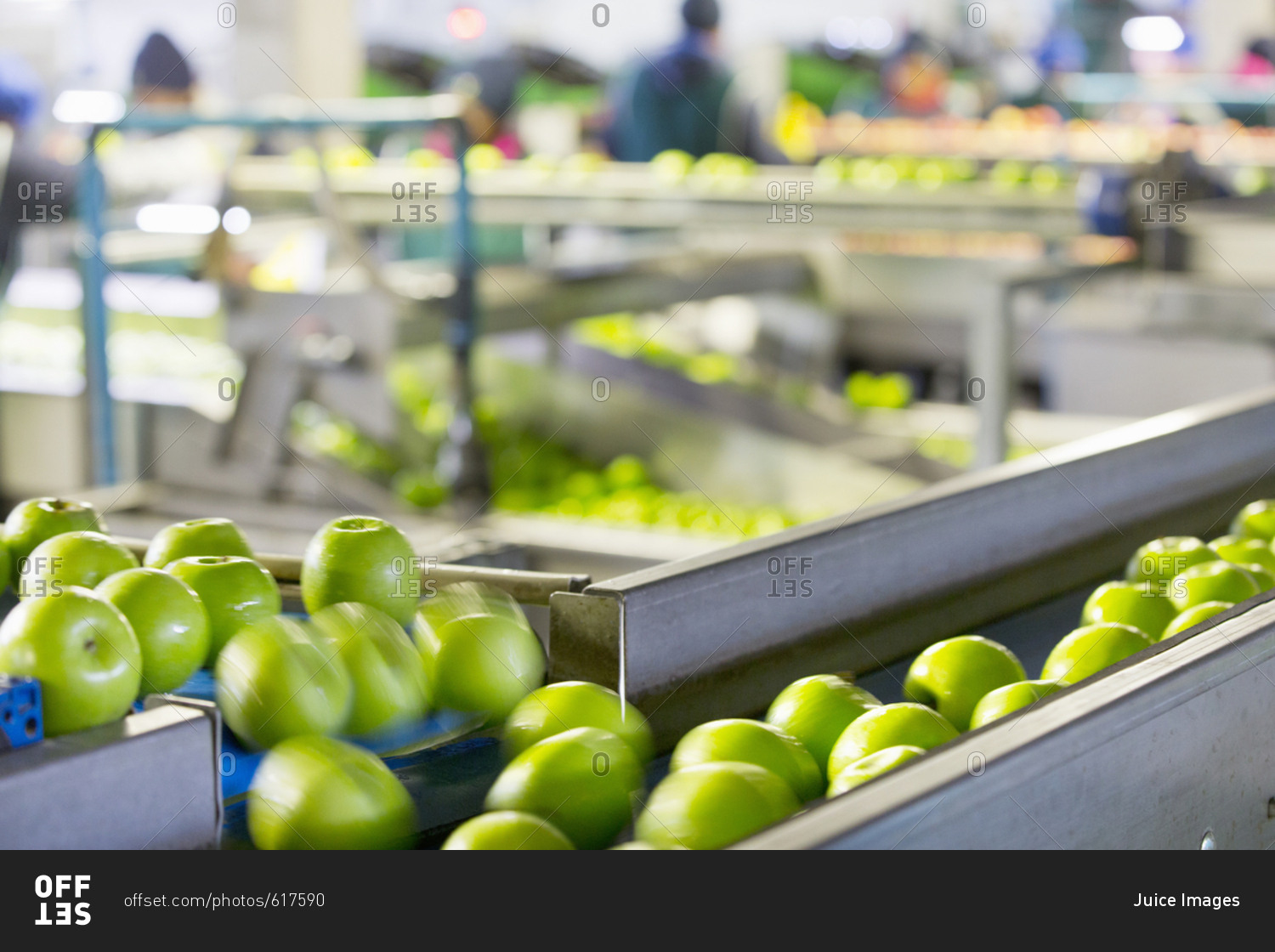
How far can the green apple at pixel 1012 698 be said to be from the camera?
1.20 metres

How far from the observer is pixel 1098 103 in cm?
935

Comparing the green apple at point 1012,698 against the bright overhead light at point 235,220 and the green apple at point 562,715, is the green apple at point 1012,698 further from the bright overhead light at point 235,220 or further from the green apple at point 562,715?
the bright overhead light at point 235,220

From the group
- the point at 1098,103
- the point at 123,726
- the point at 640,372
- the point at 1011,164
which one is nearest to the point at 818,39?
the point at 1098,103

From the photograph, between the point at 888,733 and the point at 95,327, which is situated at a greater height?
the point at 95,327

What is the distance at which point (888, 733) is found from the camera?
114 centimetres

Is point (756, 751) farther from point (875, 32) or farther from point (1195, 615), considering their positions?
point (875, 32)

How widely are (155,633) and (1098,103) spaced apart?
30.3 ft

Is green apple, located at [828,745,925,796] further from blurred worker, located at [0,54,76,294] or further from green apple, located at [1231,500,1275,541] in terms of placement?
blurred worker, located at [0,54,76,294]

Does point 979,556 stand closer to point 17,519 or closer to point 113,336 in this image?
point 17,519

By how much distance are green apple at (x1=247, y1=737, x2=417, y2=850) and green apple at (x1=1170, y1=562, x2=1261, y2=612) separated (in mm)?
912

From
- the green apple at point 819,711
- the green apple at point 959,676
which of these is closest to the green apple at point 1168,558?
the green apple at point 959,676

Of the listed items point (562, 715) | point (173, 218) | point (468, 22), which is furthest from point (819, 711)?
point (468, 22)

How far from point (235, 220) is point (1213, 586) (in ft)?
10.8

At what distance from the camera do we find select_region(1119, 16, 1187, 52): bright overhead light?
1312 cm
